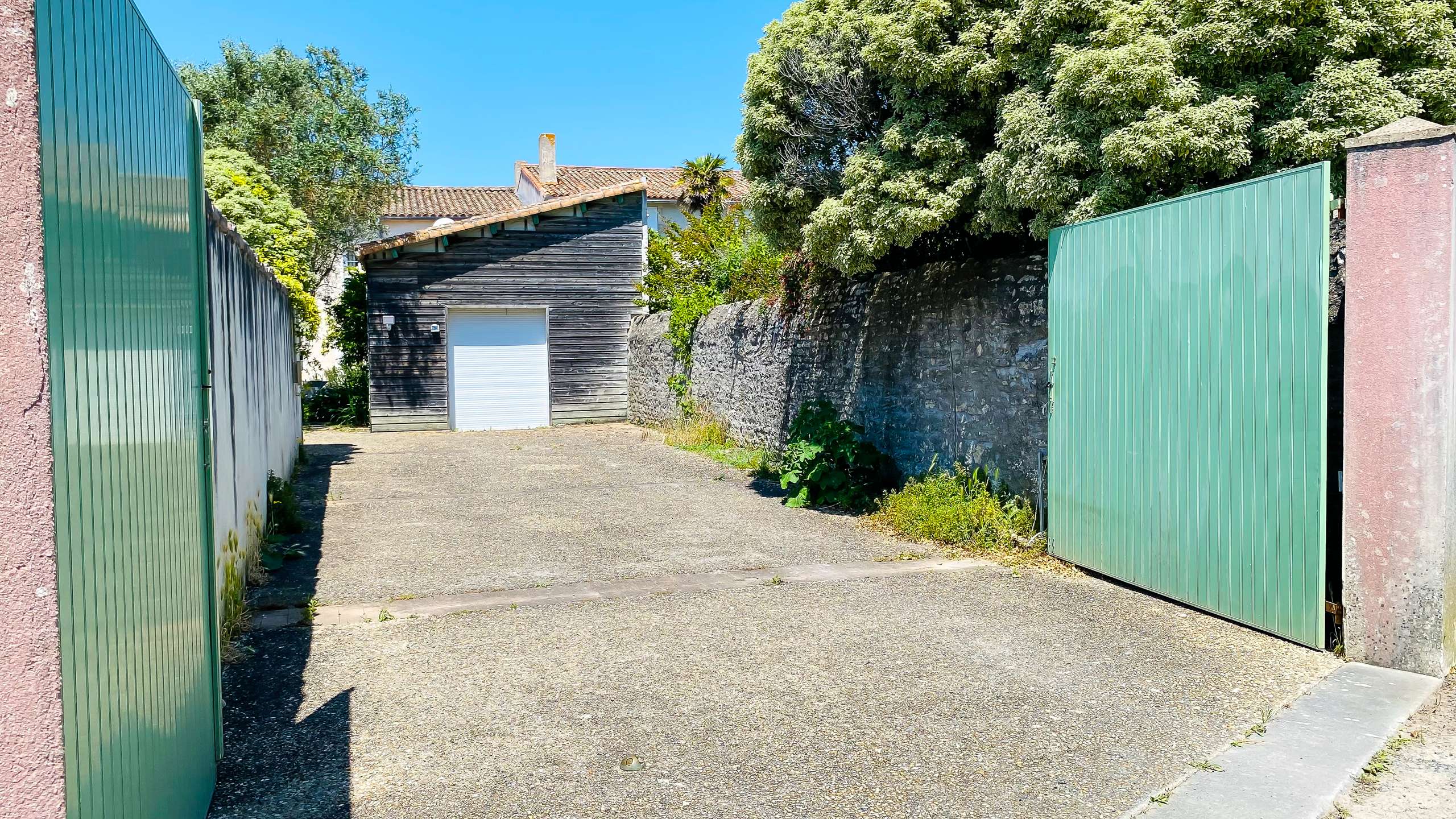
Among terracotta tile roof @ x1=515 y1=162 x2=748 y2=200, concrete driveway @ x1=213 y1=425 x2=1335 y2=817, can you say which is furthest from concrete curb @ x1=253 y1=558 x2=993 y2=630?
terracotta tile roof @ x1=515 y1=162 x2=748 y2=200

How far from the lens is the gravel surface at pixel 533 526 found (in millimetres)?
6328

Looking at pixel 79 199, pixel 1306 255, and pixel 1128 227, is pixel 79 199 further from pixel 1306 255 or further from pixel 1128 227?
pixel 1128 227

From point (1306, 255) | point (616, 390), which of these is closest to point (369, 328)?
point (616, 390)

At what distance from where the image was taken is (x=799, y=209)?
8.77 meters

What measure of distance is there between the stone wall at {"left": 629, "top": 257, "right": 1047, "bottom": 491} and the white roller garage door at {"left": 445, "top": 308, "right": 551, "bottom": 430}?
6.38 m

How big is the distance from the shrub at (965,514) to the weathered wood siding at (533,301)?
11.2m

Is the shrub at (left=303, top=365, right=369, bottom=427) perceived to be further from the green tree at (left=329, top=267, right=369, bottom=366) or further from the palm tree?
the palm tree

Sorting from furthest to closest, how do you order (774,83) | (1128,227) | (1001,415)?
(774,83), (1001,415), (1128,227)

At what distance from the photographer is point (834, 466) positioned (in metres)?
8.83

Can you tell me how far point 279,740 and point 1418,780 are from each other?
4.12m

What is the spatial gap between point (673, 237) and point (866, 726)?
1419cm

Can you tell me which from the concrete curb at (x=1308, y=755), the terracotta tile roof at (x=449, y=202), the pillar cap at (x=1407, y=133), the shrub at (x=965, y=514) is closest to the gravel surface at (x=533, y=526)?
the shrub at (x=965, y=514)

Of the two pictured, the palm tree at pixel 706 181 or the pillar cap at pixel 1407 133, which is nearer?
the pillar cap at pixel 1407 133

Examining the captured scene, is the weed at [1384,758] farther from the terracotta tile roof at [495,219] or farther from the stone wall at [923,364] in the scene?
the terracotta tile roof at [495,219]
